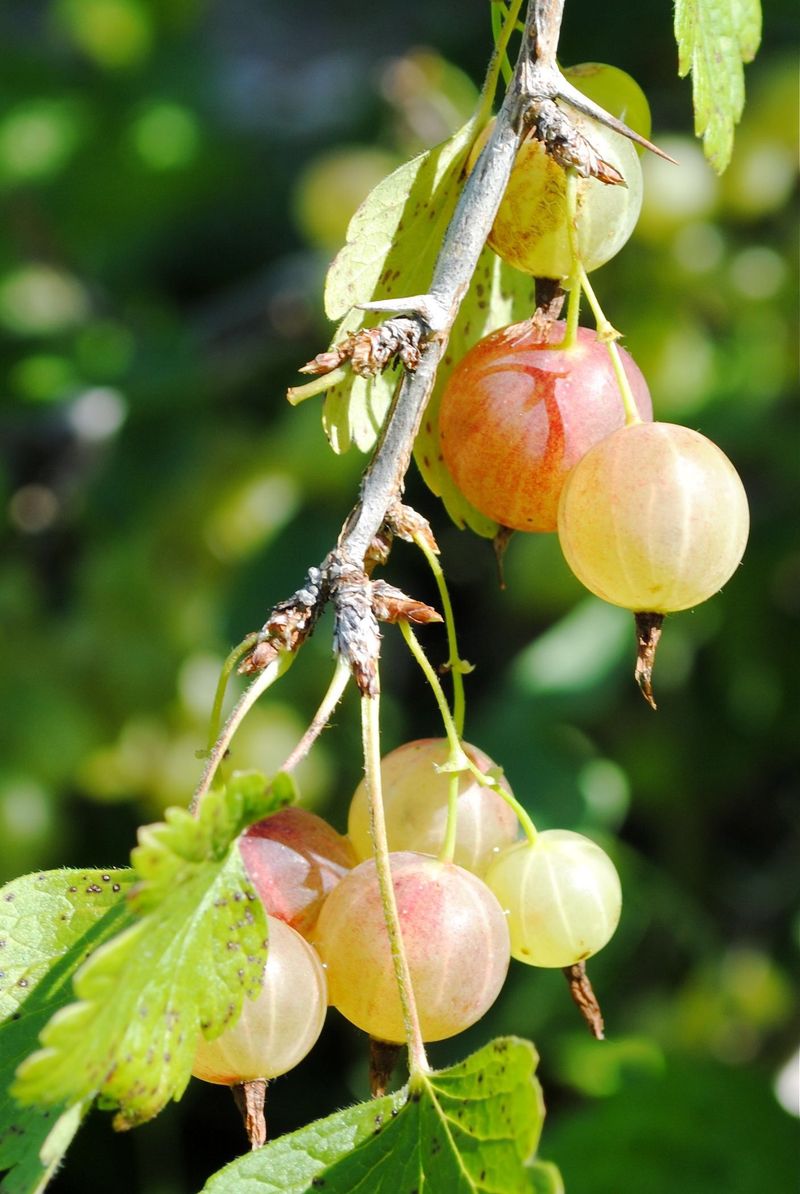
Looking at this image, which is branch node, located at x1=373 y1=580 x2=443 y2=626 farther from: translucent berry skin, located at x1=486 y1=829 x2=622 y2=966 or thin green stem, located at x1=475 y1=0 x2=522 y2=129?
thin green stem, located at x1=475 y1=0 x2=522 y2=129

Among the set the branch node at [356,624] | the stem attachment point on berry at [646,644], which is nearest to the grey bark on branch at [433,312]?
the branch node at [356,624]

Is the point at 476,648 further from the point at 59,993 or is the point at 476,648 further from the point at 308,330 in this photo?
the point at 59,993

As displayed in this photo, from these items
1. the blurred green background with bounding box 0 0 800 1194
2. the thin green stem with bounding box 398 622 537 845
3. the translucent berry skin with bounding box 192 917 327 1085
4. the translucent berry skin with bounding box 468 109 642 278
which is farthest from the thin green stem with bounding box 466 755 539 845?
the blurred green background with bounding box 0 0 800 1194

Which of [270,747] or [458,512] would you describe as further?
[270,747]

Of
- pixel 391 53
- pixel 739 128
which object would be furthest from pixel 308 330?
pixel 391 53

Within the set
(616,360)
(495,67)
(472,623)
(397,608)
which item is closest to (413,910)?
(397,608)

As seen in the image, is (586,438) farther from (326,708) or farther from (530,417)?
(326,708)
